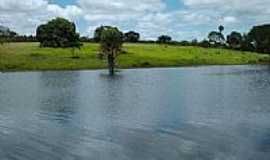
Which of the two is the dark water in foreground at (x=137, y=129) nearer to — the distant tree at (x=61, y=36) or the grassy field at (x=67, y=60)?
the grassy field at (x=67, y=60)

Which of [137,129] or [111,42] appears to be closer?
[137,129]

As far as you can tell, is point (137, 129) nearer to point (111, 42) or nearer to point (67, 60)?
point (111, 42)

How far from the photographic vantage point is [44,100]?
2581 inches

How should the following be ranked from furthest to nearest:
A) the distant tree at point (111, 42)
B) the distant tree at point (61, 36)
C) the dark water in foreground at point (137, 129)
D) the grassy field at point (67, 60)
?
the distant tree at point (61, 36), the grassy field at point (67, 60), the distant tree at point (111, 42), the dark water in foreground at point (137, 129)

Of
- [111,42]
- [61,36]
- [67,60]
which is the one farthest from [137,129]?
[61,36]

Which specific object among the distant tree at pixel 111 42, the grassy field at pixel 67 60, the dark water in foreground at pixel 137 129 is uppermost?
the distant tree at pixel 111 42

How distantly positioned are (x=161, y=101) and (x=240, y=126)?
878 inches

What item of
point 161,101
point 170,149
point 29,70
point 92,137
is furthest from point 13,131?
point 29,70

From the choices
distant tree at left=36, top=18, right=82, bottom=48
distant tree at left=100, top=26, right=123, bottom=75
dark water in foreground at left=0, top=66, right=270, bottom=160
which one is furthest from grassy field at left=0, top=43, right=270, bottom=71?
dark water in foreground at left=0, top=66, right=270, bottom=160

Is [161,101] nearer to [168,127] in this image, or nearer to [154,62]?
[168,127]

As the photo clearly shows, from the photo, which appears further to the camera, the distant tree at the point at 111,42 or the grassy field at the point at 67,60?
the grassy field at the point at 67,60

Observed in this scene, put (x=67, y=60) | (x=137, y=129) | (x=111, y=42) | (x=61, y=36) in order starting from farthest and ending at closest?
(x=61, y=36), (x=67, y=60), (x=111, y=42), (x=137, y=129)

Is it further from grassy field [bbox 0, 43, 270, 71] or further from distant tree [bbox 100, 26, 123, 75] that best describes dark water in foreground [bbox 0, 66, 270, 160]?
grassy field [bbox 0, 43, 270, 71]

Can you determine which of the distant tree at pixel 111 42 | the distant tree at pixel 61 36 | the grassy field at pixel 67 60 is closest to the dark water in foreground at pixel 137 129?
the distant tree at pixel 111 42
